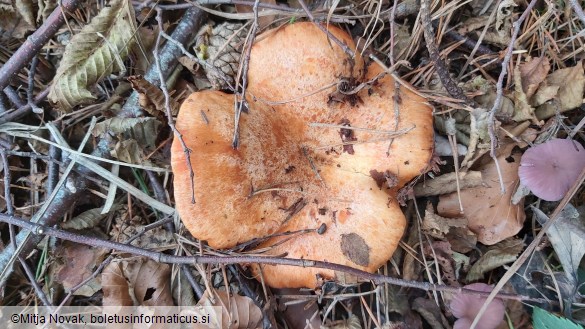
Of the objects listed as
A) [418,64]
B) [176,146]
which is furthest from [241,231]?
[418,64]

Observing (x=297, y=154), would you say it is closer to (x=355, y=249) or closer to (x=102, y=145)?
(x=355, y=249)

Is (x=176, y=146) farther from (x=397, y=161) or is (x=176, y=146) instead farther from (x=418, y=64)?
(x=418, y=64)

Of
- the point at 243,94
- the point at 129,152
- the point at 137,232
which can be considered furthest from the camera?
the point at 137,232

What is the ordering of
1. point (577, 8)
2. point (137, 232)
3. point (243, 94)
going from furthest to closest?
point (137, 232) < point (243, 94) < point (577, 8)

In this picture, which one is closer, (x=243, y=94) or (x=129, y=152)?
(x=243, y=94)

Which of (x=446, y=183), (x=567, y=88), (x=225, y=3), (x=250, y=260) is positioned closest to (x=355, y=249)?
(x=250, y=260)

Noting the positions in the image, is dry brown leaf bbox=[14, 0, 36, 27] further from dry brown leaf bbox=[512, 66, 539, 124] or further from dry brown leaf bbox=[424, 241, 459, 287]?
dry brown leaf bbox=[512, 66, 539, 124]

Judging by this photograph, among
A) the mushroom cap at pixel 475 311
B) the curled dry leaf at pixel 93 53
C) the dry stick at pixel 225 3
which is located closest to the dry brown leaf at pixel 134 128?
the curled dry leaf at pixel 93 53

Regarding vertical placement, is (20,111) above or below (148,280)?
above

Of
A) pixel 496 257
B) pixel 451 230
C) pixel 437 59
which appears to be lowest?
pixel 496 257
